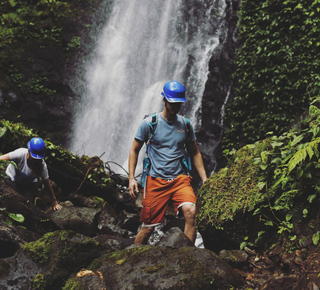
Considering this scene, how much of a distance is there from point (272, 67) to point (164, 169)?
7.80 meters

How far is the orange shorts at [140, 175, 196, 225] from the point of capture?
13.6 feet

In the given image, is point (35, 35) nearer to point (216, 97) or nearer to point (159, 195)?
point (216, 97)

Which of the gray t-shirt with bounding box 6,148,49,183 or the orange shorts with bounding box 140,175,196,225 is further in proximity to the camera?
the gray t-shirt with bounding box 6,148,49,183

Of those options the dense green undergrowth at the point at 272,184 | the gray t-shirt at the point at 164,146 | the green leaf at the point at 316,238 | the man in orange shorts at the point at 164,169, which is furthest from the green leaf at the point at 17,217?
the green leaf at the point at 316,238

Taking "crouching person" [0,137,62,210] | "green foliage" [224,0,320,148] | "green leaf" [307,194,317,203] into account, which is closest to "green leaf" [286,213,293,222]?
"green leaf" [307,194,317,203]

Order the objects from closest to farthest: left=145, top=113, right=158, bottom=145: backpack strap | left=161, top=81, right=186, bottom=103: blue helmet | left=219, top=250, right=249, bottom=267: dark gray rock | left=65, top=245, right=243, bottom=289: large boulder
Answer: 1. left=65, top=245, right=243, bottom=289: large boulder
2. left=219, top=250, right=249, bottom=267: dark gray rock
3. left=161, top=81, right=186, bottom=103: blue helmet
4. left=145, top=113, right=158, bottom=145: backpack strap

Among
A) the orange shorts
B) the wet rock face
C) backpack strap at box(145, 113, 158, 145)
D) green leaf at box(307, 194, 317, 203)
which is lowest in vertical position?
the wet rock face

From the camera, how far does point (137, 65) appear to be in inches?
664

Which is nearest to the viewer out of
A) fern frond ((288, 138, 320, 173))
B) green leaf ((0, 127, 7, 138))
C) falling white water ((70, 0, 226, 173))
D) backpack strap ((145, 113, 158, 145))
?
fern frond ((288, 138, 320, 173))

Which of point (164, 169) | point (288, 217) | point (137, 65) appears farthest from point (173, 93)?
point (137, 65)

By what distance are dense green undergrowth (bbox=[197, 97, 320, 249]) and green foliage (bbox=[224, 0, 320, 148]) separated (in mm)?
6237

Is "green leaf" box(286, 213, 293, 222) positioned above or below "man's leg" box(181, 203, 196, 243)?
above

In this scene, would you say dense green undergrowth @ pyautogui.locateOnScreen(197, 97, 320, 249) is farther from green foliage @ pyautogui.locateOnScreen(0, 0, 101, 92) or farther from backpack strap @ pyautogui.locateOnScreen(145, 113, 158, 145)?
green foliage @ pyautogui.locateOnScreen(0, 0, 101, 92)

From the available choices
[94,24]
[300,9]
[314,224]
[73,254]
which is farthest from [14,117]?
[314,224]
